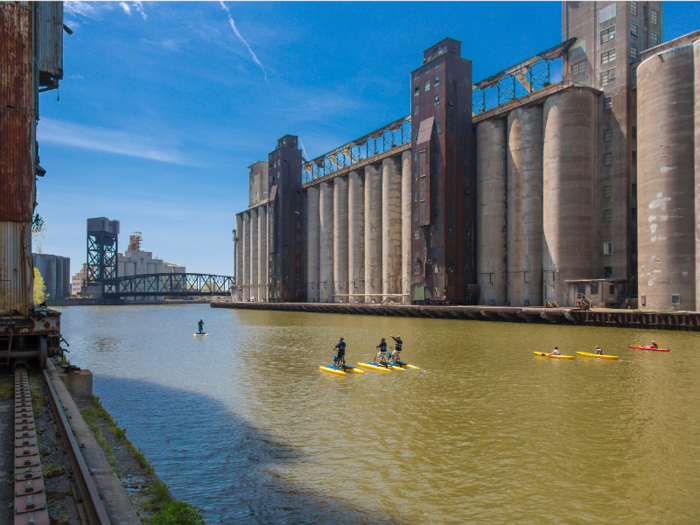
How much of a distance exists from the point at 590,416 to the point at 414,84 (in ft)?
244

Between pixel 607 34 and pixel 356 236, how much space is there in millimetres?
56382

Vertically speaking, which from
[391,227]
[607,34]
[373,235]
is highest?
[607,34]

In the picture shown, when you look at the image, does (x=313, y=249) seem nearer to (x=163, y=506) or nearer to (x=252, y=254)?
(x=252, y=254)

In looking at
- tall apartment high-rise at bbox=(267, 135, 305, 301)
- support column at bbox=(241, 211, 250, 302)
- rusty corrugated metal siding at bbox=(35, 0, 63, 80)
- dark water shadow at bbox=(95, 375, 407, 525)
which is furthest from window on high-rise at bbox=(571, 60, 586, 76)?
support column at bbox=(241, 211, 250, 302)

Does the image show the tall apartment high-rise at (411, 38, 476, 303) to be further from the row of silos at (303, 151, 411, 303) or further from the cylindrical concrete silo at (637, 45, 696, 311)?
the cylindrical concrete silo at (637, 45, 696, 311)

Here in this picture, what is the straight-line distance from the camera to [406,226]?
295 feet

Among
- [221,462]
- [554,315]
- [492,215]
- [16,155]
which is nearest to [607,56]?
[492,215]

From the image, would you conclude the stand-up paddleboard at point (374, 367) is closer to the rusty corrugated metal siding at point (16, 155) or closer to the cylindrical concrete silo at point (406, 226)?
the rusty corrugated metal siding at point (16, 155)

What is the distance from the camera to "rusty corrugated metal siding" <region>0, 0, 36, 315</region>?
2184cm

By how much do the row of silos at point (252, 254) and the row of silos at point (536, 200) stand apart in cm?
7603

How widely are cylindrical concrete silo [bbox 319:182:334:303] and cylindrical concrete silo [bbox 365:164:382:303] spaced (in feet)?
54.0

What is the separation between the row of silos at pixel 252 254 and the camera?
143m

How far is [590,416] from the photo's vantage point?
57.6 feet

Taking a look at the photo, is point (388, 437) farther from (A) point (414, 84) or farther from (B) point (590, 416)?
(A) point (414, 84)
